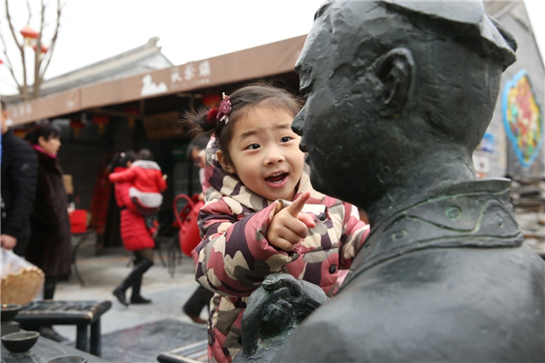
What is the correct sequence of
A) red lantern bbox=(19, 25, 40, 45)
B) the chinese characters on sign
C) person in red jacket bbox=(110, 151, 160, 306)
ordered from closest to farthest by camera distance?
person in red jacket bbox=(110, 151, 160, 306)
the chinese characters on sign
red lantern bbox=(19, 25, 40, 45)

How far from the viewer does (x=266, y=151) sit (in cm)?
130

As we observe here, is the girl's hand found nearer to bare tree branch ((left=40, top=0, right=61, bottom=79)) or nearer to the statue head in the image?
the statue head

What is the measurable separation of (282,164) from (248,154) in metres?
0.10

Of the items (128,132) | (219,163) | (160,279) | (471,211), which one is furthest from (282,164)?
(128,132)

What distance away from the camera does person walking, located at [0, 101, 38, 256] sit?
3.22 metres

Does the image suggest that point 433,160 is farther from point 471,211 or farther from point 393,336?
point 393,336

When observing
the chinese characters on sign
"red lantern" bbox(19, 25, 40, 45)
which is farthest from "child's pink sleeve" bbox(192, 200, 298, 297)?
"red lantern" bbox(19, 25, 40, 45)

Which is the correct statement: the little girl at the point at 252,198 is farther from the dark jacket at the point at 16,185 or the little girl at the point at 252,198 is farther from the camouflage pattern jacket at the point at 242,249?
the dark jacket at the point at 16,185

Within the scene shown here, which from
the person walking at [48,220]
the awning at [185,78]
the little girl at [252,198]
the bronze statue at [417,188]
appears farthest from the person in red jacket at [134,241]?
the bronze statue at [417,188]

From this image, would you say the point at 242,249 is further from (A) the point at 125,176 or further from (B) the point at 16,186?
(A) the point at 125,176

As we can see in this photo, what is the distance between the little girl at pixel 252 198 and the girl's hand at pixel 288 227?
0.57 feet

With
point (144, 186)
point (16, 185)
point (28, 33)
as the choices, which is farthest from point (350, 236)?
point (28, 33)

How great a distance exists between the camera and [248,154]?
131 cm

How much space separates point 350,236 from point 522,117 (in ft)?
25.0
